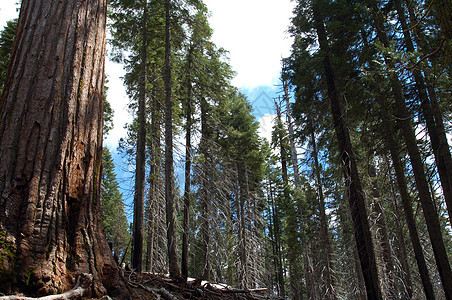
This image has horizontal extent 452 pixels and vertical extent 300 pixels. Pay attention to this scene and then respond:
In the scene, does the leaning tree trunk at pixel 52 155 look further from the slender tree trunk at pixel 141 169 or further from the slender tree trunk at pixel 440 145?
the slender tree trunk at pixel 141 169

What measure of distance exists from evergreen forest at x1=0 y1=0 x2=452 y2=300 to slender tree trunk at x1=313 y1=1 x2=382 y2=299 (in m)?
0.04

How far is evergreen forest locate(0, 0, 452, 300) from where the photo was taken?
2094 millimetres

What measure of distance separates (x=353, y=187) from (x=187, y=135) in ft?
25.2

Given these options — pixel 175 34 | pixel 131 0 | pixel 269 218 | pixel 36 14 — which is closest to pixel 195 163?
pixel 175 34

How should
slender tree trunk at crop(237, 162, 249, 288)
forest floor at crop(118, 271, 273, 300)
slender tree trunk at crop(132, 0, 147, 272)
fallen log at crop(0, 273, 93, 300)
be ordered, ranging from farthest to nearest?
slender tree trunk at crop(237, 162, 249, 288), slender tree trunk at crop(132, 0, 147, 272), forest floor at crop(118, 271, 273, 300), fallen log at crop(0, 273, 93, 300)

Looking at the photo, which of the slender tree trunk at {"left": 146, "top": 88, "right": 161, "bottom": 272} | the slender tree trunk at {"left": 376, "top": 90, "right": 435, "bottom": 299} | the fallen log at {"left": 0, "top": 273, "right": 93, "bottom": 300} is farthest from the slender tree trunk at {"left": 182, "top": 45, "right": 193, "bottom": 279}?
the fallen log at {"left": 0, "top": 273, "right": 93, "bottom": 300}

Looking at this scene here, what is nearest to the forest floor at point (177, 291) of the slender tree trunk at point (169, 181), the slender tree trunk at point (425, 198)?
the slender tree trunk at point (169, 181)

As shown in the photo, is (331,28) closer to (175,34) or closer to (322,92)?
(322,92)

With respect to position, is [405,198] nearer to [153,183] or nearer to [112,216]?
[153,183]

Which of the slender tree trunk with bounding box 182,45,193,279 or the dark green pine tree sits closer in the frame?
Answer: the slender tree trunk with bounding box 182,45,193,279

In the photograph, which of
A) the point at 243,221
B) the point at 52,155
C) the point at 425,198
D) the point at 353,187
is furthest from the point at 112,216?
the point at 52,155

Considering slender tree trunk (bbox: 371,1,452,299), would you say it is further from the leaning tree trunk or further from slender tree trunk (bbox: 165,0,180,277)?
slender tree trunk (bbox: 165,0,180,277)

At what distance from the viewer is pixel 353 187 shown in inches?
323

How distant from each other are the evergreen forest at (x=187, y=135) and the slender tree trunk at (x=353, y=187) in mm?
38
